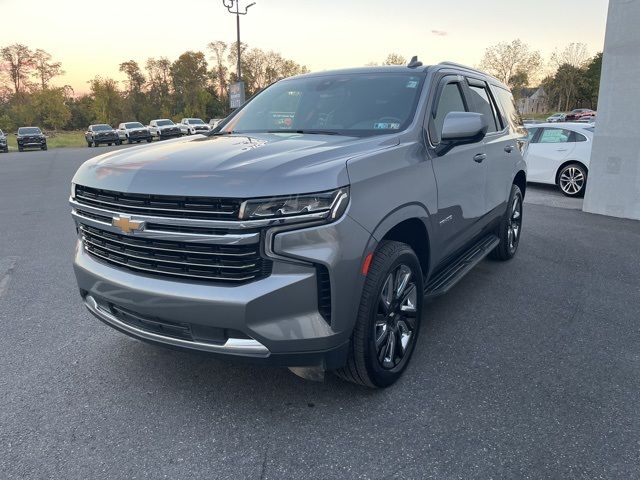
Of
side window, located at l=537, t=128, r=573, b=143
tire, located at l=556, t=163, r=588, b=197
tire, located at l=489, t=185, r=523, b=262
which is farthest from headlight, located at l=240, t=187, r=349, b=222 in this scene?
side window, located at l=537, t=128, r=573, b=143

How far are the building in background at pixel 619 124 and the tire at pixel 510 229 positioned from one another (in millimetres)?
3730

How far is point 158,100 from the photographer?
80.2m

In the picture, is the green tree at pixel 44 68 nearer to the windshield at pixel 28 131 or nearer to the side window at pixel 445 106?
the windshield at pixel 28 131

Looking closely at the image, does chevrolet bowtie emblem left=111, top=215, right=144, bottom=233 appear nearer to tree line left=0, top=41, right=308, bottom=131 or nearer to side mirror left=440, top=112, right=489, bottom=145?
side mirror left=440, top=112, right=489, bottom=145

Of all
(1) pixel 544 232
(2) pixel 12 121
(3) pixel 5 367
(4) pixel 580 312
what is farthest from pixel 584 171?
(2) pixel 12 121

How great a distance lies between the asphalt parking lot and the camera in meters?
2.41

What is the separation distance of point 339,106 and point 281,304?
6.25 feet

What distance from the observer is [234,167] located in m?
2.46

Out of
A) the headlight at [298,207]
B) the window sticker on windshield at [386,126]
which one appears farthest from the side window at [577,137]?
the headlight at [298,207]

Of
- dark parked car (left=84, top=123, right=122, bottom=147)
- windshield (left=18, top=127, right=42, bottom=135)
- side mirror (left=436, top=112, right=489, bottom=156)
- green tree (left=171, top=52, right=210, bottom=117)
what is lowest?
dark parked car (left=84, top=123, right=122, bottom=147)

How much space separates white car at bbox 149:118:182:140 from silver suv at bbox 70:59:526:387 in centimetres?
4010

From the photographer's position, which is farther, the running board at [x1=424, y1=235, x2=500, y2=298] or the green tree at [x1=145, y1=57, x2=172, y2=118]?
the green tree at [x1=145, y1=57, x2=172, y2=118]

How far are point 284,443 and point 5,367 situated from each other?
2056 mm

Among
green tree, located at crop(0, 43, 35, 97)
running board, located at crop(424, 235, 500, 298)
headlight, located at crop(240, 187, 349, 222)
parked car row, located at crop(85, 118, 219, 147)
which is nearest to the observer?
headlight, located at crop(240, 187, 349, 222)
